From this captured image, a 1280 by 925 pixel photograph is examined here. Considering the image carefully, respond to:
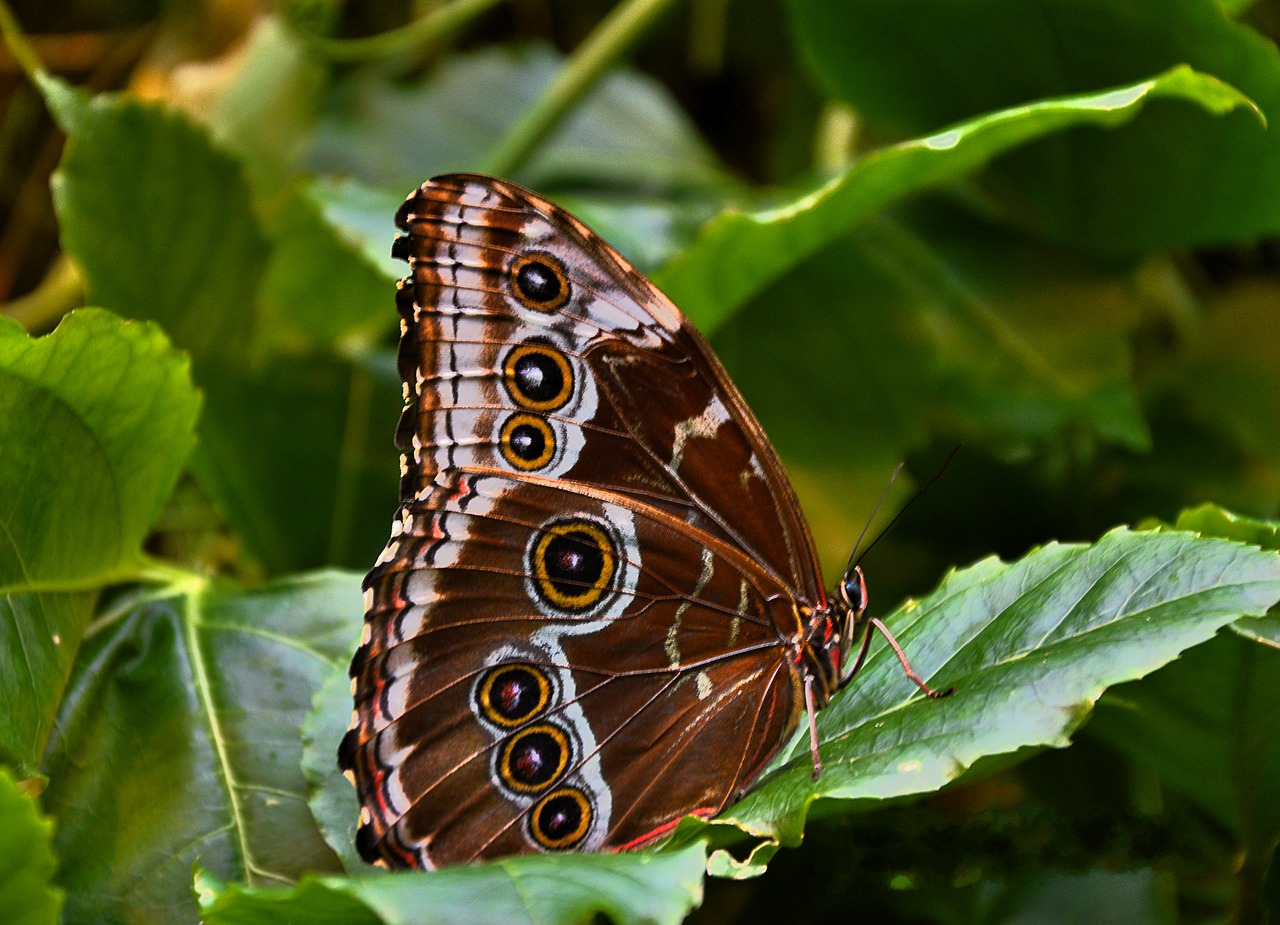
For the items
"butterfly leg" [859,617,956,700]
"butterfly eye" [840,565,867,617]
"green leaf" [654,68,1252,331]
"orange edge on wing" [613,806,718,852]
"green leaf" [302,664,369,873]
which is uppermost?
"green leaf" [654,68,1252,331]

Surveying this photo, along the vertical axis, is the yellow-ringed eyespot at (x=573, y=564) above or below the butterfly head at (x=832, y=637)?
above

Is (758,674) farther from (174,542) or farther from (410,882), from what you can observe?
(174,542)

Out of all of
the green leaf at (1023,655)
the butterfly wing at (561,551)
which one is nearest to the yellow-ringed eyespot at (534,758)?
the butterfly wing at (561,551)

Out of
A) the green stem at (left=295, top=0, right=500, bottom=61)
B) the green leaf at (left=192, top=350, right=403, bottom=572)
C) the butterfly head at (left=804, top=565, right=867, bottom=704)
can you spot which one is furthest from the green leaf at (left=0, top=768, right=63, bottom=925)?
the green stem at (left=295, top=0, right=500, bottom=61)

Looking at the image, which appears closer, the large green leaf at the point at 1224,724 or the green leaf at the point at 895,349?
the large green leaf at the point at 1224,724

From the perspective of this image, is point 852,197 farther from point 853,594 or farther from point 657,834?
point 657,834

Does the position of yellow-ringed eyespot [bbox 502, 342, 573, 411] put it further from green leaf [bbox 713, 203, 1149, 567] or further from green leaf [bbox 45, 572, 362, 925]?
green leaf [bbox 713, 203, 1149, 567]

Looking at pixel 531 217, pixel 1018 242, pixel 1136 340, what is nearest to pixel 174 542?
pixel 531 217

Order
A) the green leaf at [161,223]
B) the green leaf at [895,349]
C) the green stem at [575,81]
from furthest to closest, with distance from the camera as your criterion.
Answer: the green stem at [575,81], the green leaf at [895,349], the green leaf at [161,223]

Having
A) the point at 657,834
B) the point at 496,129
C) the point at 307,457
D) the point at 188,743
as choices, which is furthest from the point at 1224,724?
the point at 496,129

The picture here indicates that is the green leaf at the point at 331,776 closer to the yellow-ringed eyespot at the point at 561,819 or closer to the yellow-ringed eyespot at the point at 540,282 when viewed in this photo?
the yellow-ringed eyespot at the point at 561,819
